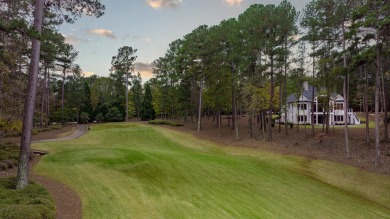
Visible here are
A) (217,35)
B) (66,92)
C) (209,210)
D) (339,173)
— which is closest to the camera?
(209,210)

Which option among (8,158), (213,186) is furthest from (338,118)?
(8,158)

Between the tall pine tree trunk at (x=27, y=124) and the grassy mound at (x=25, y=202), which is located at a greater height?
the tall pine tree trunk at (x=27, y=124)

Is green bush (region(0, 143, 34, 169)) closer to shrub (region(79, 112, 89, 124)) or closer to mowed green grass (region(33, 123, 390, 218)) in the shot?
mowed green grass (region(33, 123, 390, 218))

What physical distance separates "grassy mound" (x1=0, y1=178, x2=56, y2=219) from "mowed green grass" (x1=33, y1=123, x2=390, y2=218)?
1.79 m

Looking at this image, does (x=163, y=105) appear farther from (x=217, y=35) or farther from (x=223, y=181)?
(x=223, y=181)

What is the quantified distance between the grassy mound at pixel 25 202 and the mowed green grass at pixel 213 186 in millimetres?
1791

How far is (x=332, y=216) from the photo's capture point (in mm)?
14531

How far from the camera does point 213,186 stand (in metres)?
17.6

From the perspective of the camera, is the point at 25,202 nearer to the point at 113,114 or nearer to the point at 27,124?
the point at 27,124

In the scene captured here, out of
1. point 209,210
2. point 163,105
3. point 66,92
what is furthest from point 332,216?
point 66,92

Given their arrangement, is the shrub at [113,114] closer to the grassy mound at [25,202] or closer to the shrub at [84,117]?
the shrub at [84,117]

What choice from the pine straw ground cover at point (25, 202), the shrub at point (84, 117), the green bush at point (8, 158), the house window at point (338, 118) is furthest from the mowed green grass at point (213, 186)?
the shrub at point (84, 117)

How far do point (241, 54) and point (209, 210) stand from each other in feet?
86.7

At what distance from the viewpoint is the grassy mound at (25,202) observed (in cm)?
877
